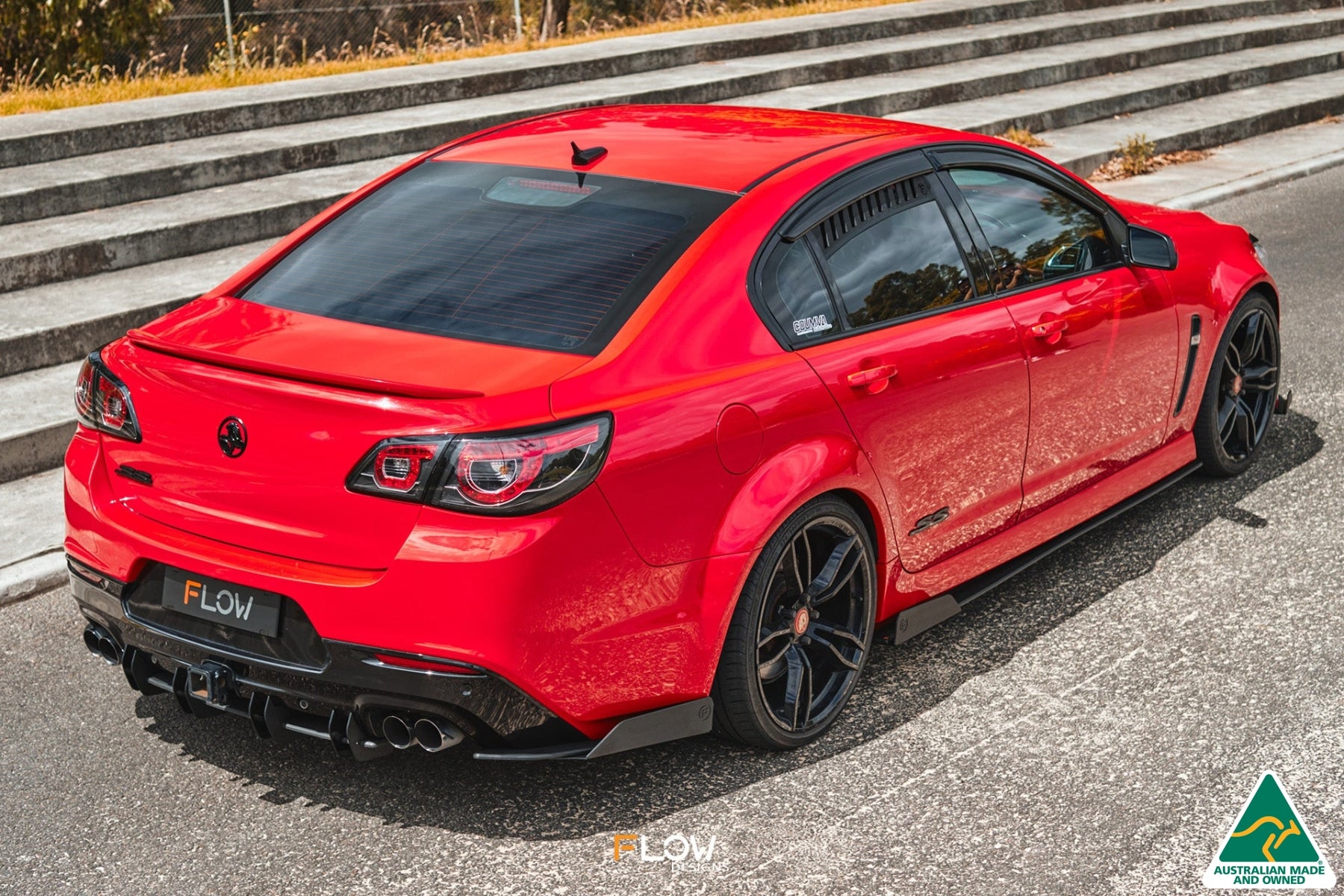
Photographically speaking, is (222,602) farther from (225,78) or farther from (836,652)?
(225,78)

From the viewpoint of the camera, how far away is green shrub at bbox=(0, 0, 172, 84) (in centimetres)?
1398

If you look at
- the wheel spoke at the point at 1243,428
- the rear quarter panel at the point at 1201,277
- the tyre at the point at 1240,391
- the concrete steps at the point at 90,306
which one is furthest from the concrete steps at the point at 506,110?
the wheel spoke at the point at 1243,428

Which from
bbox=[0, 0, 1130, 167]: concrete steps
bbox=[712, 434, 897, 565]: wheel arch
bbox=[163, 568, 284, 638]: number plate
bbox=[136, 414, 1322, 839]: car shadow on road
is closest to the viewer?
bbox=[163, 568, 284, 638]: number plate

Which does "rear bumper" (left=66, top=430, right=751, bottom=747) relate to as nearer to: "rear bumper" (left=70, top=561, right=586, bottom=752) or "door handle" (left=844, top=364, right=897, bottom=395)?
"rear bumper" (left=70, top=561, right=586, bottom=752)

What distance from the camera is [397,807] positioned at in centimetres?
393

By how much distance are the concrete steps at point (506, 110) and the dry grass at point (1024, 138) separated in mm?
216

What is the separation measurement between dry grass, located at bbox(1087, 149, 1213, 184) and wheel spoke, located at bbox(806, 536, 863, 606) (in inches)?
382

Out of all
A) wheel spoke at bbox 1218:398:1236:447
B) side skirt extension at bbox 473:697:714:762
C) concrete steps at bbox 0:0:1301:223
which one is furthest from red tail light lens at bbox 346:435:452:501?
concrete steps at bbox 0:0:1301:223

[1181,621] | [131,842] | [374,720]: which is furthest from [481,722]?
[1181,621]

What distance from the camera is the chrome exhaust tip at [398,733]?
11.9 feet

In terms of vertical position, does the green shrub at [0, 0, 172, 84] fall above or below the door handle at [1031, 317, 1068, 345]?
above

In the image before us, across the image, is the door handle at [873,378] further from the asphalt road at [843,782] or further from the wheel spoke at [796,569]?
the asphalt road at [843,782]

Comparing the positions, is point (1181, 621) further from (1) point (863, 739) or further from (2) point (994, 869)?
(2) point (994, 869)

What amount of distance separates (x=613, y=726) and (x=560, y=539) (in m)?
0.60
